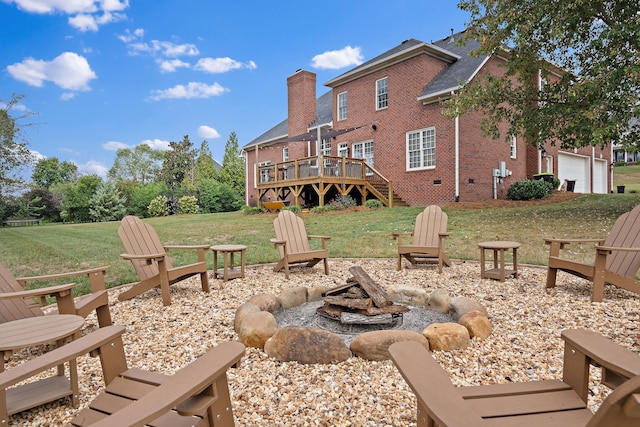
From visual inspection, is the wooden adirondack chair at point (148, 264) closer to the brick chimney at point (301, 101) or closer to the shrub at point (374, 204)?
the shrub at point (374, 204)

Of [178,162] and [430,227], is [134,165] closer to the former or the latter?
[178,162]

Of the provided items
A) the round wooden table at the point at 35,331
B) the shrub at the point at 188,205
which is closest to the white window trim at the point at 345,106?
the shrub at the point at 188,205

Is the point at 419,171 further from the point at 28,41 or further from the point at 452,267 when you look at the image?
the point at 28,41

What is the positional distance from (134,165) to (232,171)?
2099cm

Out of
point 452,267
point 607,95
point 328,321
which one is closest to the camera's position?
point 328,321

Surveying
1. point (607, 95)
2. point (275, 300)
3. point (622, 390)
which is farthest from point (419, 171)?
point (622, 390)

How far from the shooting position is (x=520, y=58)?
9.74m

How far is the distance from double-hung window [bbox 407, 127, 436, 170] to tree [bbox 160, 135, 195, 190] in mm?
30594

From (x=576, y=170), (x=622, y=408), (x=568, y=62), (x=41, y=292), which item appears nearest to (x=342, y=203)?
(x=568, y=62)

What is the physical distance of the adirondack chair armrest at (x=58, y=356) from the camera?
1482 mm

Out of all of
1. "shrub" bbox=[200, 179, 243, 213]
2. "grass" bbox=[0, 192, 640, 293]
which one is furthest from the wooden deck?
"shrub" bbox=[200, 179, 243, 213]

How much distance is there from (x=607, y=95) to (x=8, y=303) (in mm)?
10931

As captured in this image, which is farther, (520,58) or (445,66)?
(445,66)

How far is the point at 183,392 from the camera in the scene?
1209 mm
